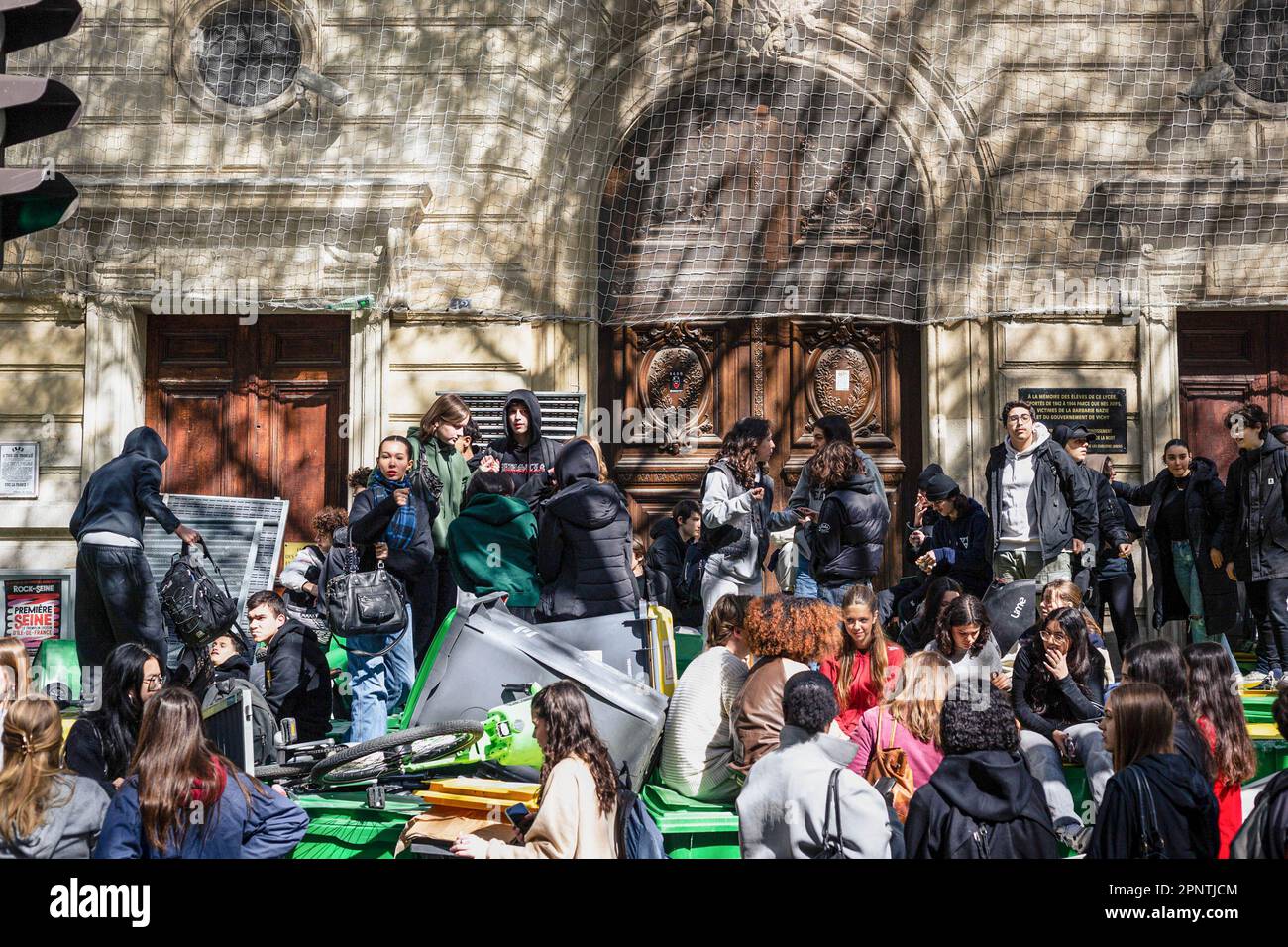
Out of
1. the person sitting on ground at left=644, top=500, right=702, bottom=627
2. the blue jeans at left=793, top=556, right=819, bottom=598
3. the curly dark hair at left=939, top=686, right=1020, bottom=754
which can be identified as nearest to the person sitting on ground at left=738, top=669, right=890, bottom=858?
the curly dark hair at left=939, top=686, right=1020, bottom=754

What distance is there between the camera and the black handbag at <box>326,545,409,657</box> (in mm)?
7488

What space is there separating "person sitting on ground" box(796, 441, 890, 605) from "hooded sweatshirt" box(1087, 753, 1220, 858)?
3455 mm

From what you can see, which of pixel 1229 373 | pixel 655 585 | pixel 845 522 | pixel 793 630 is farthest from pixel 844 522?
pixel 1229 373

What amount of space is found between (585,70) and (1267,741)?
7295 millimetres

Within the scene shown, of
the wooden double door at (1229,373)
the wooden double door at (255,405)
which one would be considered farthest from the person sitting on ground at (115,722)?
the wooden double door at (1229,373)

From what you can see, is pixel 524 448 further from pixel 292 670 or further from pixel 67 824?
pixel 67 824

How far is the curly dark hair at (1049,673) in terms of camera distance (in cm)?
654

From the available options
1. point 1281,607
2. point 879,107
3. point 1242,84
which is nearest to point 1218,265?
point 1242,84

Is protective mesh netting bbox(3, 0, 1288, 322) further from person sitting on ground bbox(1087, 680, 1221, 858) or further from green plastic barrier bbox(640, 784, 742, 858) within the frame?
person sitting on ground bbox(1087, 680, 1221, 858)

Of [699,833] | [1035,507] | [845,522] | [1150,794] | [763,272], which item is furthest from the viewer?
[763,272]

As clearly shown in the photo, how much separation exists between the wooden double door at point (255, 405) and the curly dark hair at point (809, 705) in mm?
6849

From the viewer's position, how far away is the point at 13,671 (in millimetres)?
6652

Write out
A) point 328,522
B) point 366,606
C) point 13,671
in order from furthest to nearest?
1. point 328,522
2. point 366,606
3. point 13,671

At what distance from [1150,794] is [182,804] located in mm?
3219
